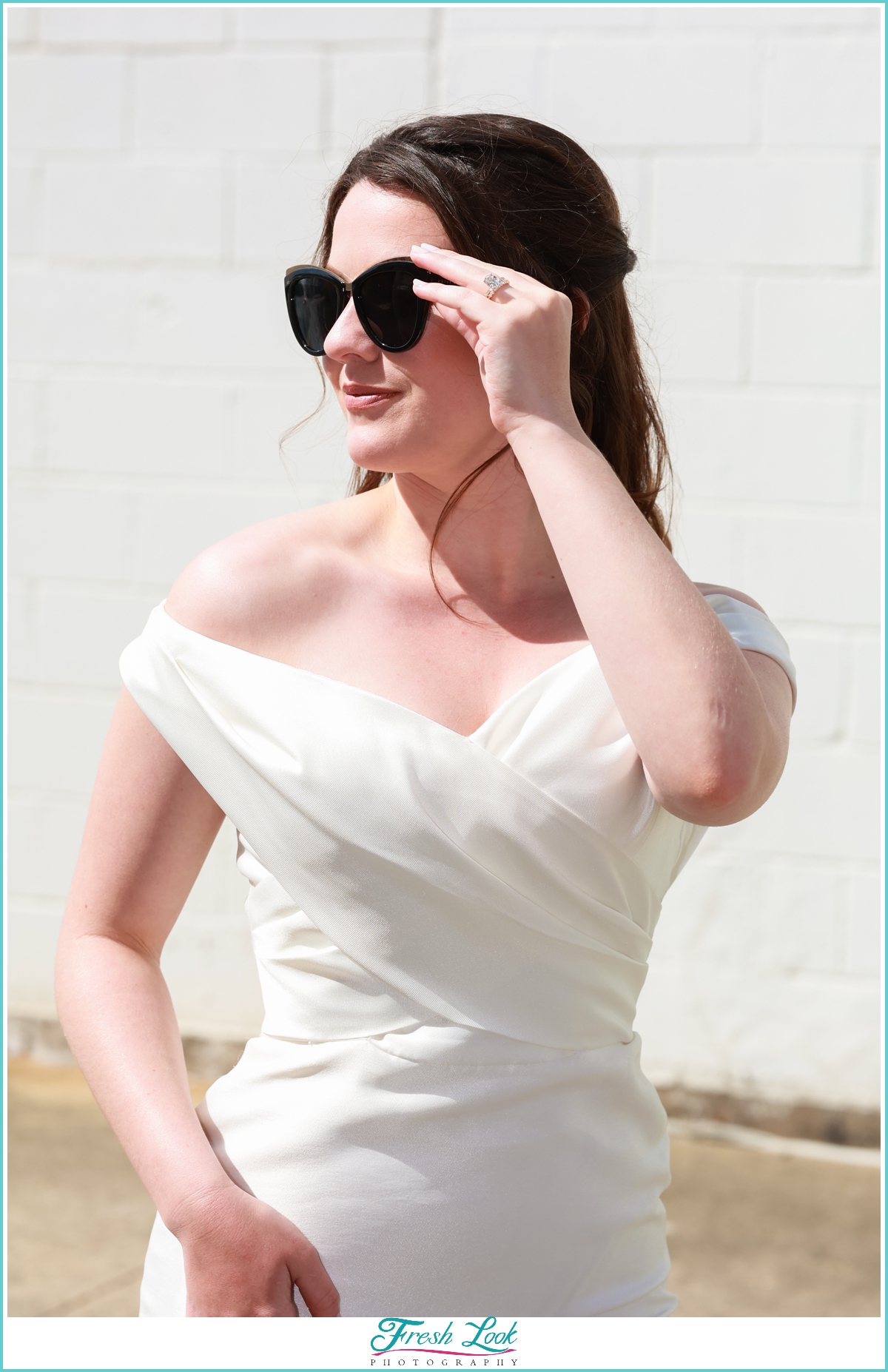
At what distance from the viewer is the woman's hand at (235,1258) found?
113cm

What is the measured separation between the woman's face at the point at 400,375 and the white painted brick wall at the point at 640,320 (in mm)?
1835

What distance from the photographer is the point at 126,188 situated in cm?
334

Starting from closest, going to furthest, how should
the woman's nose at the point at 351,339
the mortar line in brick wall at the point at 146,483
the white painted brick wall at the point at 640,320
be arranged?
the woman's nose at the point at 351,339, the white painted brick wall at the point at 640,320, the mortar line in brick wall at the point at 146,483

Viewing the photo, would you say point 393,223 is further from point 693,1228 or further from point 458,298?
point 693,1228

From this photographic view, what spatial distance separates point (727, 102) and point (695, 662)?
2.45 m

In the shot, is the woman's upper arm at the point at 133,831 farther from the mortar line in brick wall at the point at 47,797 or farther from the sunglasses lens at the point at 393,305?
the mortar line in brick wall at the point at 47,797

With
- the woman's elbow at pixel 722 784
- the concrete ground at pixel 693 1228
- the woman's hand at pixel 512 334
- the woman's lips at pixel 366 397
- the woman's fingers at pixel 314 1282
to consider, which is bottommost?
the concrete ground at pixel 693 1228

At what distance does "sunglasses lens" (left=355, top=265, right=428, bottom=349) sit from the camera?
1.18 metres

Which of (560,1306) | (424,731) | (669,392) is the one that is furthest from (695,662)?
(669,392)

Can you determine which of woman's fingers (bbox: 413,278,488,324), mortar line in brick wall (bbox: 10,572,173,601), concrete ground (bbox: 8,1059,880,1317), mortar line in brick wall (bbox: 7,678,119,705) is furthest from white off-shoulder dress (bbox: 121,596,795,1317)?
mortar line in brick wall (bbox: 7,678,119,705)

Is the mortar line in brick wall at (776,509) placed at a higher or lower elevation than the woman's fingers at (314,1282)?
higher

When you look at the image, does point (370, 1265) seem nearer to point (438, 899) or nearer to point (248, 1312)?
point (248, 1312)

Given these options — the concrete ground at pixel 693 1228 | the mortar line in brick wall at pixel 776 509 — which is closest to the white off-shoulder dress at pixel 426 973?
the concrete ground at pixel 693 1228

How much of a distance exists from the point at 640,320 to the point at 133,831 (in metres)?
2.30
